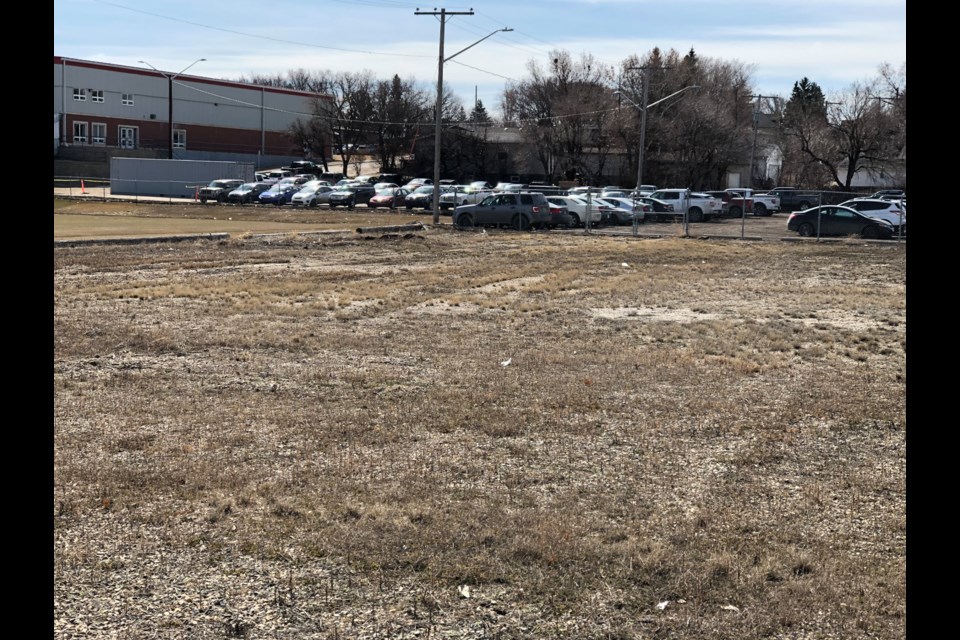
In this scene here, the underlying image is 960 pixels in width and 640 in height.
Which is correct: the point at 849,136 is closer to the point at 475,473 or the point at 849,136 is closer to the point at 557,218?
the point at 557,218

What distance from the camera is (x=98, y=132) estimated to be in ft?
371

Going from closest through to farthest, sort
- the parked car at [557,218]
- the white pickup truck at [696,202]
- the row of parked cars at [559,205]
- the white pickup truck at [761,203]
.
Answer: the row of parked cars at [559,205], the parked car at [557,218], the white pickup truck at [696,202], the white pickup truck at [761,203]

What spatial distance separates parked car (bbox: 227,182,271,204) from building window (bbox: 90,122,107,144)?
161 feet

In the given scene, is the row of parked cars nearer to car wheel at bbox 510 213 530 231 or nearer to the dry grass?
car wheel at bbox 510 213 530 231

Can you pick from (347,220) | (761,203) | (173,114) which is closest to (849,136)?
(761,203)

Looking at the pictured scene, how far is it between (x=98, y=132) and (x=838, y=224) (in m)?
92.6

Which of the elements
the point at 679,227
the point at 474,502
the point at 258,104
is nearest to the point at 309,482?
the point at 474,502

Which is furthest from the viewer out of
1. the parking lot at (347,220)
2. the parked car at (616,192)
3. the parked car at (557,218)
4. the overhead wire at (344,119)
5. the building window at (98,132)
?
the building window at (98,132)

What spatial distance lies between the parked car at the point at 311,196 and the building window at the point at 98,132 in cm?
5412

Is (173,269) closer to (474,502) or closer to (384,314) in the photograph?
(384,314)

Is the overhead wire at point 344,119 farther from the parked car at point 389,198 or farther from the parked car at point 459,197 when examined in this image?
the parked car at point 459,197

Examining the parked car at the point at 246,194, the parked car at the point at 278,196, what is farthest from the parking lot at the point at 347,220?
the parked car at the point at 278,196

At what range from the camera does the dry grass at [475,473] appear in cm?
547

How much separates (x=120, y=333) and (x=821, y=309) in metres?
12.6
